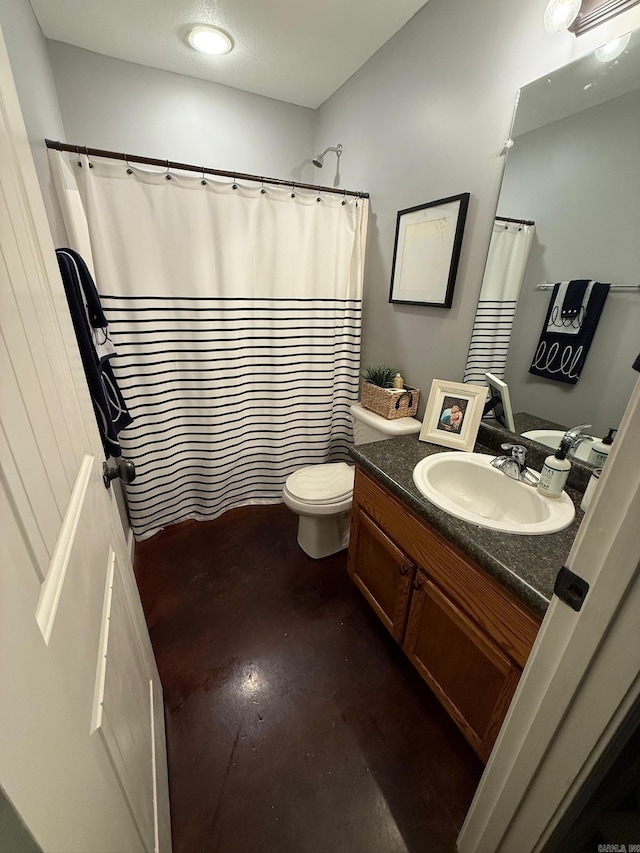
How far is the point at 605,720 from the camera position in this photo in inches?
21.5

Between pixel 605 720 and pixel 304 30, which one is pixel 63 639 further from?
pixel 304 30

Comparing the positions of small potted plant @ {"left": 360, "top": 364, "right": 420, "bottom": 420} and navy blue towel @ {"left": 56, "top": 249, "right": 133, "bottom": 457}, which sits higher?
navy blue towel @ {"left": 56, "top": 249, "right": 133, "bottom": 457}

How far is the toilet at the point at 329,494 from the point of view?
1.70m

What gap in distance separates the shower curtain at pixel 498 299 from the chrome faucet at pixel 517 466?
34 centimetres

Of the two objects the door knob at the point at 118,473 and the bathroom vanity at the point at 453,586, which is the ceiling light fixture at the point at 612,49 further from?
the door knob at the point at 118,473

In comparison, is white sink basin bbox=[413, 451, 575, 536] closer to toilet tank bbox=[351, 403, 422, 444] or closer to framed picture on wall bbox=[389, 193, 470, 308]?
toilet tank bbox=[351, 403, 422, 444]

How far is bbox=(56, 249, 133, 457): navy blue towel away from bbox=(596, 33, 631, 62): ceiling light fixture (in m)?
1.74

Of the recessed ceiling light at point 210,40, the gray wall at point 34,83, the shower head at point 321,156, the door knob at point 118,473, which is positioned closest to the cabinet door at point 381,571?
the door knob at point 118,473

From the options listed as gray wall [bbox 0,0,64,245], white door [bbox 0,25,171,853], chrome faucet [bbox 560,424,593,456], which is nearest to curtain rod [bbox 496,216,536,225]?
chrome faucet [bbox 560,424,593,456]

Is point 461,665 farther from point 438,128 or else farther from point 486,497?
point 438,128

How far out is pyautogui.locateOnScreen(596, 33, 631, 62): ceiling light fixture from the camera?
0.91 meters

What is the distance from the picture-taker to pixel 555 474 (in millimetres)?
1053

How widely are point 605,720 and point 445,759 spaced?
0.88m

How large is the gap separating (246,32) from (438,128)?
0.98 m
